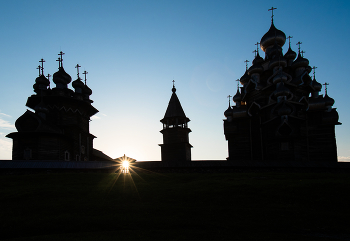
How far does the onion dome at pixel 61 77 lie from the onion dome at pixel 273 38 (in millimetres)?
24753

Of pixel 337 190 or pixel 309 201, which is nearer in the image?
pixel 309 201

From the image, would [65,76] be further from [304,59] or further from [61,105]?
[304,59]

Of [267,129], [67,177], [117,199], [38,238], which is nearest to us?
[38,238]

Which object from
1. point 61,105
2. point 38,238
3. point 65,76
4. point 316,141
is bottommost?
point 38,238

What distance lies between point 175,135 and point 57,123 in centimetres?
1395

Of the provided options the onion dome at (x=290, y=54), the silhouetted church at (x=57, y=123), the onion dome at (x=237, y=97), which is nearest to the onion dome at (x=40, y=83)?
the silhouetted church at (x=57, y=123)

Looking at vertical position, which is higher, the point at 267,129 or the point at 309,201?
the point at 267,129

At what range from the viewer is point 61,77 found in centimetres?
3212

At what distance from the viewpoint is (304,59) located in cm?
3122

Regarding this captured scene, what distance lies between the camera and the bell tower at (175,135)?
33.3 m

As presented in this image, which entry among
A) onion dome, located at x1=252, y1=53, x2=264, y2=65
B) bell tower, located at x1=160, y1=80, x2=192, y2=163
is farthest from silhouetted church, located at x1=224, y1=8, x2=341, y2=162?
bell tower, located at x1=160, y1=80, x2=192, y2=163

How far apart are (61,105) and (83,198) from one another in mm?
20564

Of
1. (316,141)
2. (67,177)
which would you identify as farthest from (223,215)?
(316,141)

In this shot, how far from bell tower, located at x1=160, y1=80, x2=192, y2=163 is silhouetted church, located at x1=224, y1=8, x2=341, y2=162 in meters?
5.84
